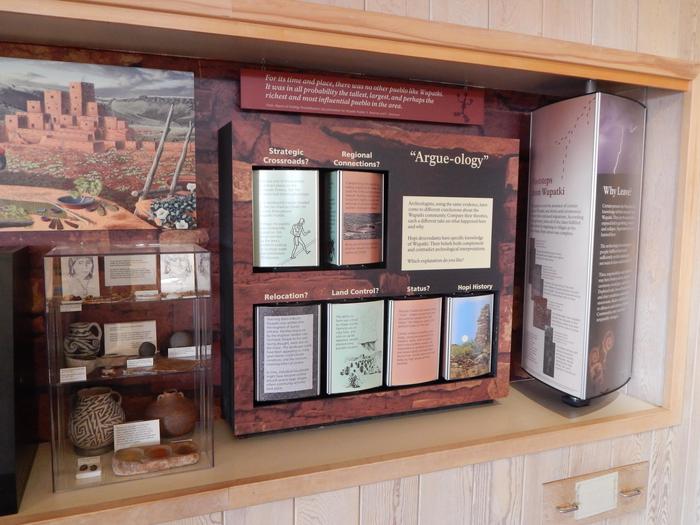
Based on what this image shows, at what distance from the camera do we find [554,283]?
1.44 m

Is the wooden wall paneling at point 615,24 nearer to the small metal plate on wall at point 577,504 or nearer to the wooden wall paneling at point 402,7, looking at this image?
the wooden wall paneling at point 402,7

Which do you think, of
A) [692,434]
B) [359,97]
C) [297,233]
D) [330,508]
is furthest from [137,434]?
[692,434]

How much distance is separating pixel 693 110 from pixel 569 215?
42 cm

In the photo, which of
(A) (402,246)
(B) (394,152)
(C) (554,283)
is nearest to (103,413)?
(A) (402,246)

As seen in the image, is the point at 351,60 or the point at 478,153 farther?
the point at 478,153

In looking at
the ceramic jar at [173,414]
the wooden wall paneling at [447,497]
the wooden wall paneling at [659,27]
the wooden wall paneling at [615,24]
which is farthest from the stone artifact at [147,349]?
the wooden wall paneling at [659,27]

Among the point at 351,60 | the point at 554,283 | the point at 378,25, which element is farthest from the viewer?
the point at 554,283

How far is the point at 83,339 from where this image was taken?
107 centimetres

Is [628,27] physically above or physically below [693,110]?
above

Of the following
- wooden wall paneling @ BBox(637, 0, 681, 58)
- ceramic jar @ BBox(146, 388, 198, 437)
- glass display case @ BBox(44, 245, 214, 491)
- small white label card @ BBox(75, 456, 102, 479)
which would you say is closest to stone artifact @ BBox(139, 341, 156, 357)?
glass display case @ BBox(44, 245, 214, 491)

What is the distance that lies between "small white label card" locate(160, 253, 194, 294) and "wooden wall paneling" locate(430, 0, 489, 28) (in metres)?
0.71

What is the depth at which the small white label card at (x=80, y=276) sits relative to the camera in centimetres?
100

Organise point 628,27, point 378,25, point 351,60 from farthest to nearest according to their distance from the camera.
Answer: point 628,27, point 351,60, point 378,25

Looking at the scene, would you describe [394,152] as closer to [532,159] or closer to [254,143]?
[254,143]
